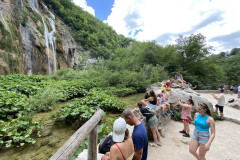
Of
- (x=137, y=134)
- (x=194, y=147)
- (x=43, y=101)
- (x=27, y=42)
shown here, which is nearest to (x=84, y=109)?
(x=43, y=101)

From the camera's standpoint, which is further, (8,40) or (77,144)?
(8,40)

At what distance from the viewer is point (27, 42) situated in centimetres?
1666

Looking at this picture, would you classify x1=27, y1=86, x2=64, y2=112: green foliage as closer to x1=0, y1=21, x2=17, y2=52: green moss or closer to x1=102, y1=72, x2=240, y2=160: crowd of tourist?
x1=102, y1=72, x2=240, y2=160: crowd of tourist

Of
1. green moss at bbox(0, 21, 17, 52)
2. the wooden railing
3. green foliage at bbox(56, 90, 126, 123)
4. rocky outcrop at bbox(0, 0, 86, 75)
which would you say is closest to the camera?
the wooden railing

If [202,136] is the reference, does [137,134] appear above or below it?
→ above

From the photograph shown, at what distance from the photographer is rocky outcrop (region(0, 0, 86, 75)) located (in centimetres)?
1281

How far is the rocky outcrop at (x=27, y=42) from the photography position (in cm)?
1281

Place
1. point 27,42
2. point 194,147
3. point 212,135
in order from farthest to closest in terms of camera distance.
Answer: point 27,42
point 194,147
point 212,135

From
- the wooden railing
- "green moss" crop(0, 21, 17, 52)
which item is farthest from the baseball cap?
"green moss" crop(0, 21, 17, 52)

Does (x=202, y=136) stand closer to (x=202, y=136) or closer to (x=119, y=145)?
(x=202, y=136)

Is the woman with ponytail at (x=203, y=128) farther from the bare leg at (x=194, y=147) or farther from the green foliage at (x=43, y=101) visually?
the green foliage at (x=43, y=101)

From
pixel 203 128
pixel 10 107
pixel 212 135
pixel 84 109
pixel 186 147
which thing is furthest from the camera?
pixel 84 109

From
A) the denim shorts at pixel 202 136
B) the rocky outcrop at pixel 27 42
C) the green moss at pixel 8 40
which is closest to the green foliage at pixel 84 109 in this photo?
the denim shorts at pixel 202 136

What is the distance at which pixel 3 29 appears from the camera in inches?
489
